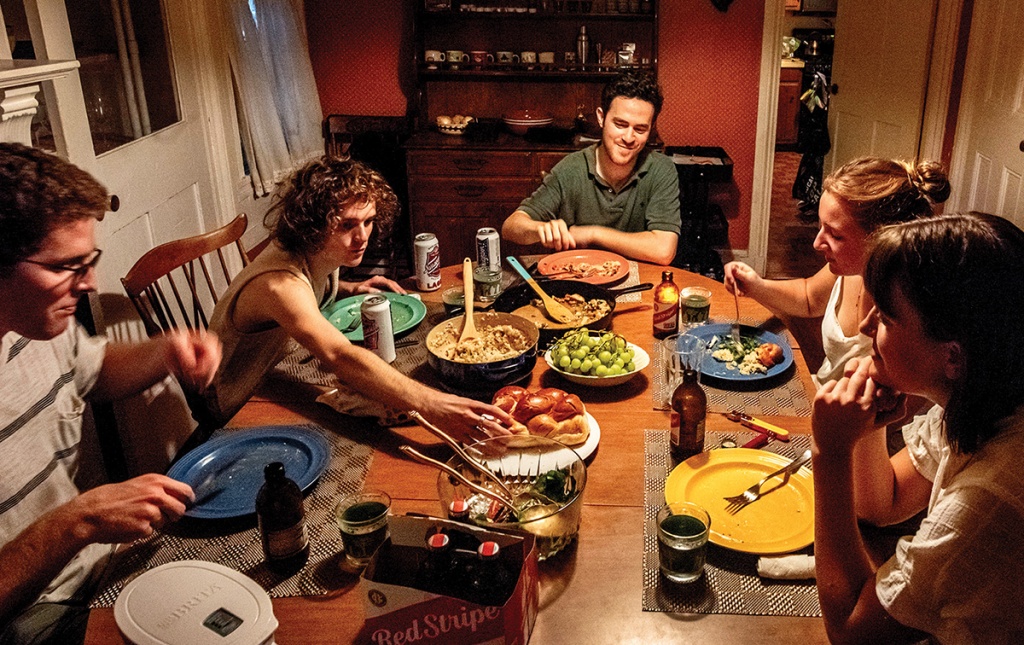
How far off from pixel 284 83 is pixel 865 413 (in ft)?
12.3

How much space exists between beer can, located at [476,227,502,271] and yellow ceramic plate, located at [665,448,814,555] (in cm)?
98

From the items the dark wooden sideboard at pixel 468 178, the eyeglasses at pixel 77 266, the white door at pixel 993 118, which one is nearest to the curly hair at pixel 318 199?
the eyeglasses at pixel 77 266

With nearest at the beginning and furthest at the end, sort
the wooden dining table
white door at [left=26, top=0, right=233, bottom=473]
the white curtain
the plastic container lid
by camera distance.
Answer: the plastic container lid < the wooden dining table < white door at [left=26, top=0, right=233, bottom=473] < the white curtain

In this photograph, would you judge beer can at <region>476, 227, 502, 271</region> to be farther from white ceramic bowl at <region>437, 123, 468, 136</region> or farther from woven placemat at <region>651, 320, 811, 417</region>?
white ceramic bowl at <region>437, 123, 468, 136</region>

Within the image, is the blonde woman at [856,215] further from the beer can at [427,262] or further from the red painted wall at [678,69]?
the red painted wall at [678,69]

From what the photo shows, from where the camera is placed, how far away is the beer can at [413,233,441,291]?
7.52ft

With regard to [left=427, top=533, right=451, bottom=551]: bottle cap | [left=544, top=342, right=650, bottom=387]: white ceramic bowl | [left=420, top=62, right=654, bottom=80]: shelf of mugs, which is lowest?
[left=544, top=342, right=650, bottom=387]: white ceramic bowl

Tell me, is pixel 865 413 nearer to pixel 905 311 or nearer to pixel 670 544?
pixel 905 311

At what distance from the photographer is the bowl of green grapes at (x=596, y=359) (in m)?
1.71

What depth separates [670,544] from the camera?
115 centimetres

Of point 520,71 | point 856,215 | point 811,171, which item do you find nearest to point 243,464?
point 856,215

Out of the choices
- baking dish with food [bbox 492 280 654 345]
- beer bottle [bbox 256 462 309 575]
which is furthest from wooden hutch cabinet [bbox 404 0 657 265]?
beer bottle [bbox 256 462 309 575]

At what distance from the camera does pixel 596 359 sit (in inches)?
68.3

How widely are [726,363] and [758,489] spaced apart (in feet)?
1.61
